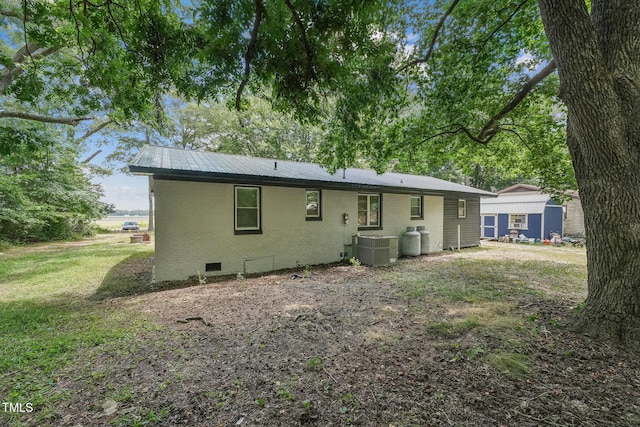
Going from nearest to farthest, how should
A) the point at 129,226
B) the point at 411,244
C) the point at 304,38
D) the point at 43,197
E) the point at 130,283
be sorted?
the point at 304,38 < the point at 130,283 < the point at 411,244 < the point at 43,197 < the point at 129,226

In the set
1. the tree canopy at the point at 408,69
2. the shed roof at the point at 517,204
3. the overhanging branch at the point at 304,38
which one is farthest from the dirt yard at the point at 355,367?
the shed roof at the point at 517,204

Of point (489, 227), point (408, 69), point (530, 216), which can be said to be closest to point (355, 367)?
point (408, 69)

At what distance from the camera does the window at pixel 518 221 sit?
17306mm

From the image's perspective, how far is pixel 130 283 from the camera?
22.5ft

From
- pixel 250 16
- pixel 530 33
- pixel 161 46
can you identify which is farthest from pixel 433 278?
pixel 161 46

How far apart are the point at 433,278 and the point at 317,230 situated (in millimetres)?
3837

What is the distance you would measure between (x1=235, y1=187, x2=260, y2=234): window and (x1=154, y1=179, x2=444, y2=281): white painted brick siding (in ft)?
0.52

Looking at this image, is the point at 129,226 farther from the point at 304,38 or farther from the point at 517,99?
the point at 517,99

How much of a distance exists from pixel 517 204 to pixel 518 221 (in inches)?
44.6

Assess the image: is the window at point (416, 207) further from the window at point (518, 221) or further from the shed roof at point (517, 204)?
the window at point (518, 221)

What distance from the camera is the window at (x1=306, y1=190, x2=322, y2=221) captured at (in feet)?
29.5

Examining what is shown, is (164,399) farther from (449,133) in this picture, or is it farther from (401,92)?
(449,133)

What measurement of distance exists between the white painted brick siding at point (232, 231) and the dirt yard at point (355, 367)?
1.84m

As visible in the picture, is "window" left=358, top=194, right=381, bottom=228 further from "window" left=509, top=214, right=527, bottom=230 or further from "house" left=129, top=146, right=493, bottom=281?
"window" left=509, top=214, right=527, bottom=230
